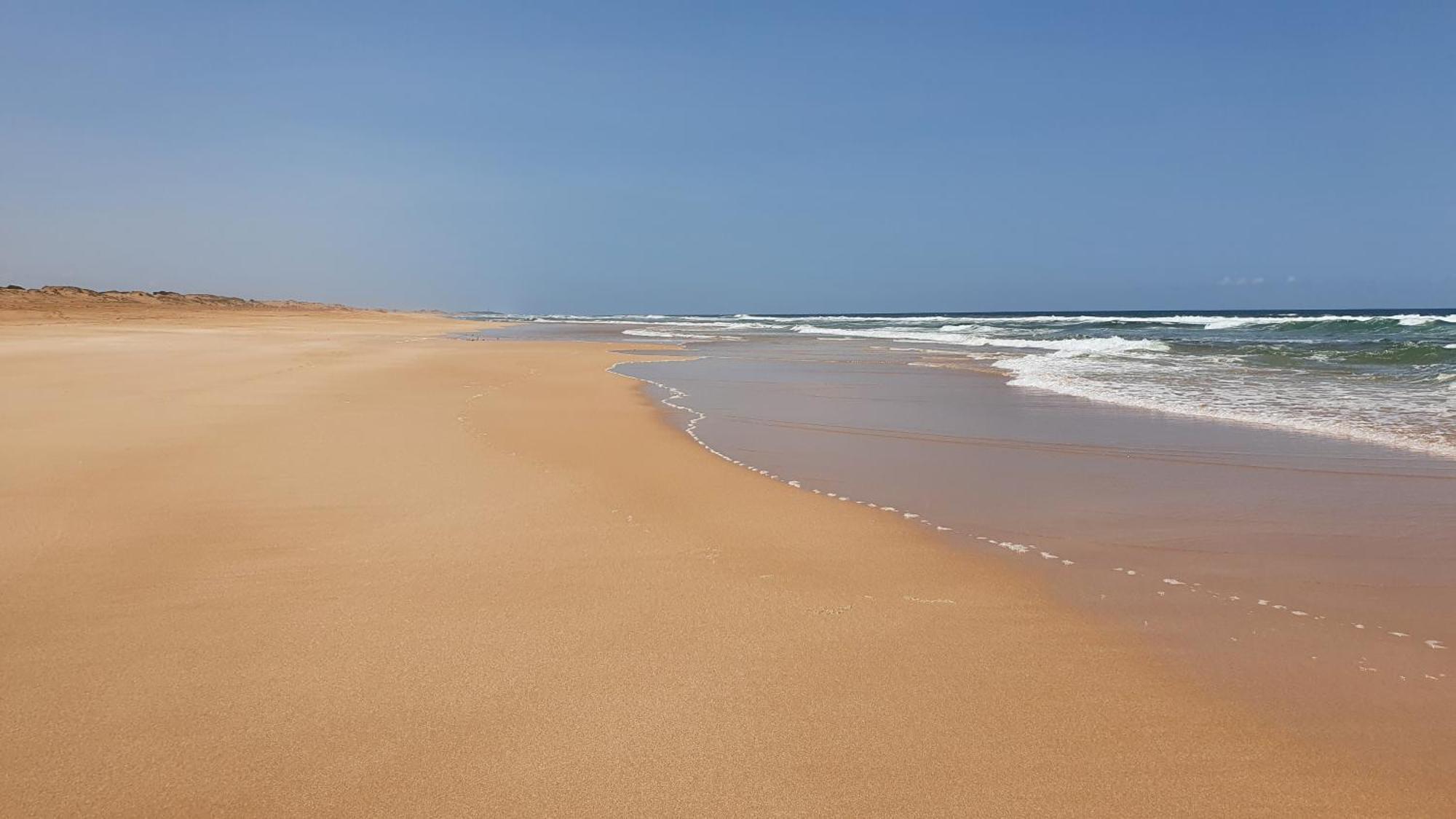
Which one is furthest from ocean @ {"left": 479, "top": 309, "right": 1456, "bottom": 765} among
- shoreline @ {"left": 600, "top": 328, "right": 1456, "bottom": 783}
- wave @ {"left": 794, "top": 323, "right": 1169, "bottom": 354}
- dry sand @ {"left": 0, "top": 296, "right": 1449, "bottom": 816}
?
wave @ {"left": 794, "top": 323, "right": 1169, "bottom": 354}

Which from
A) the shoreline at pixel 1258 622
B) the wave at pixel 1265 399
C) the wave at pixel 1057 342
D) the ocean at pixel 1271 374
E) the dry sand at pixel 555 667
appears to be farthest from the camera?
the wave at pixel 1057 342

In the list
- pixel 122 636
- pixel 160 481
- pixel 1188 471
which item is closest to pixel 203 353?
pixel 160 481

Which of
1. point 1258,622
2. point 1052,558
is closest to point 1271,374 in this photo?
point 1052,558

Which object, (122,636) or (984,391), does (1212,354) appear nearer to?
(984,391)

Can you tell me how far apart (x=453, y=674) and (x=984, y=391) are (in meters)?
10.3

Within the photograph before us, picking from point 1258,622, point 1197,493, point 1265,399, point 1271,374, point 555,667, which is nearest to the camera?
point 555,667

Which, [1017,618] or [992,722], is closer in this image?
[992,722]

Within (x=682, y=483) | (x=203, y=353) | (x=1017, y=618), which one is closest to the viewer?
(x=1017, y=618)

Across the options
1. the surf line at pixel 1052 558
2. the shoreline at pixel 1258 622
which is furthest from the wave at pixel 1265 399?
the surf line at pixel 1052 558

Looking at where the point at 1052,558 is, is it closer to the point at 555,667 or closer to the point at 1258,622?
the point at 1258,622

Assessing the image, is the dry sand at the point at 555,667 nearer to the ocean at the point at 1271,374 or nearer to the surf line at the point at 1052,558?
the surf line at the point at 1052,558

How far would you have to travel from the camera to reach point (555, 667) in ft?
9.20

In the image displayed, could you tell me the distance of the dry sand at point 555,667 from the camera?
7.06 ft

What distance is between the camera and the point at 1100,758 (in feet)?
7.50
